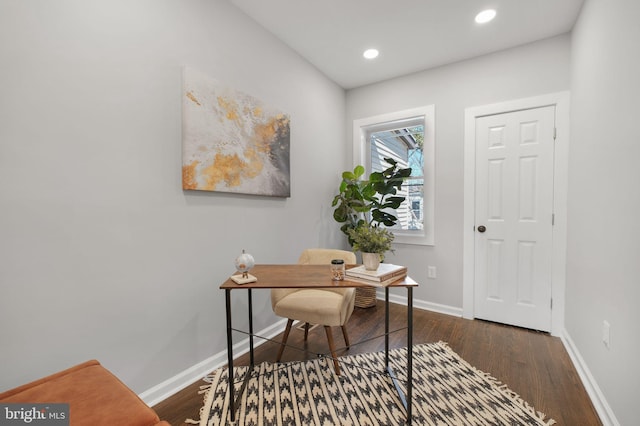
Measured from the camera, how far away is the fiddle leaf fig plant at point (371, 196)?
9.92 ft

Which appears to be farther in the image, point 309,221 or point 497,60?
point 309,221

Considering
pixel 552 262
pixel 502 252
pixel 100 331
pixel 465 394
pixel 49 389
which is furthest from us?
pixel 502 252

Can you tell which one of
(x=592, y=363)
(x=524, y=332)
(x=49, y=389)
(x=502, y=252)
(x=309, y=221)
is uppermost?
(x=309, y=221)

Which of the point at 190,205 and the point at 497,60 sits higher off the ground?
the point at 497,60

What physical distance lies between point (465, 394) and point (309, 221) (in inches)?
76.6

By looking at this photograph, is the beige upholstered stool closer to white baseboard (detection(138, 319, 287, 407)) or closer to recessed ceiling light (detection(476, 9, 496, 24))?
white baseboard (detection(138, 319, 287, 407))

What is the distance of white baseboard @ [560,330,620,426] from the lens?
1.44 m

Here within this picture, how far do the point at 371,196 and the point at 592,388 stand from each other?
2234 mm

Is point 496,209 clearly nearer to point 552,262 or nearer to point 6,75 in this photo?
point 552,262

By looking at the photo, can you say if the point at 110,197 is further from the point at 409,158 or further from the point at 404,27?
the point at 409,158

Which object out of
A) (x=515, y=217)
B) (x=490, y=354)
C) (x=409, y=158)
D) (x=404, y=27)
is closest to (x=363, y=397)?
(x=490, y=354)

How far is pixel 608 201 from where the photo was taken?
154 cm

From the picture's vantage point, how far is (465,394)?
1.71 metres

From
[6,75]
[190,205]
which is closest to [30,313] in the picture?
[190,205]
